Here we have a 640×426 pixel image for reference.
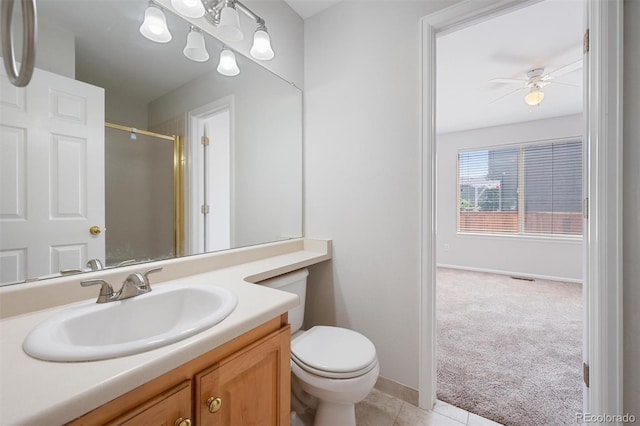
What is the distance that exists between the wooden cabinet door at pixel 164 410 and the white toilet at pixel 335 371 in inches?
24.4

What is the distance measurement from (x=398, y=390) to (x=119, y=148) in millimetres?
1871

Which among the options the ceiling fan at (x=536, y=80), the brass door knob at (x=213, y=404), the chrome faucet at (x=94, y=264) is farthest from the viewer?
the ceiling fan at (x=536, y=80)

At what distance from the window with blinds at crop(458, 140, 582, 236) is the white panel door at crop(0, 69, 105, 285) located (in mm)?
5067

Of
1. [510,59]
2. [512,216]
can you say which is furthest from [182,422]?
[512,216]

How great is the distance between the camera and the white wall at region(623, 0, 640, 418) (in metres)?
1.01

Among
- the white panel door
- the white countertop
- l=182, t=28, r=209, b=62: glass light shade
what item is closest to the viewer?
the white countertop

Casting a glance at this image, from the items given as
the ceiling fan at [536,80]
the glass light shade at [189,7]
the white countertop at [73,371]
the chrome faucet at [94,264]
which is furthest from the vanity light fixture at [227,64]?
the ceiling fan at [536,80]

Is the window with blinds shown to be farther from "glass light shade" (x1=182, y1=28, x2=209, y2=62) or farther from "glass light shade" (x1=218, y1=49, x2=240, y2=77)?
"glass light shade" (x1=182, y1=28, x2=209, y2=62)

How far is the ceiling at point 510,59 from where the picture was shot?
191 centimetres

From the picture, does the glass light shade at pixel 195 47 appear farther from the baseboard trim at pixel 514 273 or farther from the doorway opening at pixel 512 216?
the baseboard trim at pixel 514 273

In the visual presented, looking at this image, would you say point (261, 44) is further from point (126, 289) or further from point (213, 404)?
point (213, 404)

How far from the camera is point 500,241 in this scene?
4352 mm

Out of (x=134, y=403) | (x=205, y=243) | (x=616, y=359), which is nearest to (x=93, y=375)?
(x=134, y=403)

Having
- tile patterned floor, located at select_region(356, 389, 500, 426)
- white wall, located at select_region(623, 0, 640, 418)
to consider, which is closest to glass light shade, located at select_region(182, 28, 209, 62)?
white wall, located at select_region(623, 0, 640, 418)
